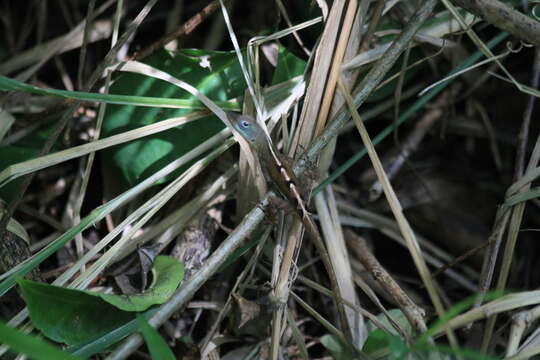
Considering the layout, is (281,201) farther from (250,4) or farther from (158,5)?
(158,5)

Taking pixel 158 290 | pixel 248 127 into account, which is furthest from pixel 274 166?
pixel 158 290

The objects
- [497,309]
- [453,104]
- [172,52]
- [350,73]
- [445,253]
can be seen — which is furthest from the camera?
[453,104]

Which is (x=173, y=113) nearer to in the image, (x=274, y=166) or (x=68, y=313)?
(x=274, y=166)

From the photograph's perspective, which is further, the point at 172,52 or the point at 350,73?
the point at 172,52

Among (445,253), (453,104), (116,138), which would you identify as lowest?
(445,253)

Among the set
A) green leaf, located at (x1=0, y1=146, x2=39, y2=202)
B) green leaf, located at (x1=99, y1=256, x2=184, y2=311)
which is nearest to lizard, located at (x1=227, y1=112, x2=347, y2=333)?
green leaf, located at (x1=99, y1=256, x2=184, y2=311)

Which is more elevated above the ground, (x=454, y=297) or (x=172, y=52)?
(x=172, y=52)

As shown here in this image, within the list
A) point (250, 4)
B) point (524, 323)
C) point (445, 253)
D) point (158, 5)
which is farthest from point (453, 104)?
point (158, 5)
